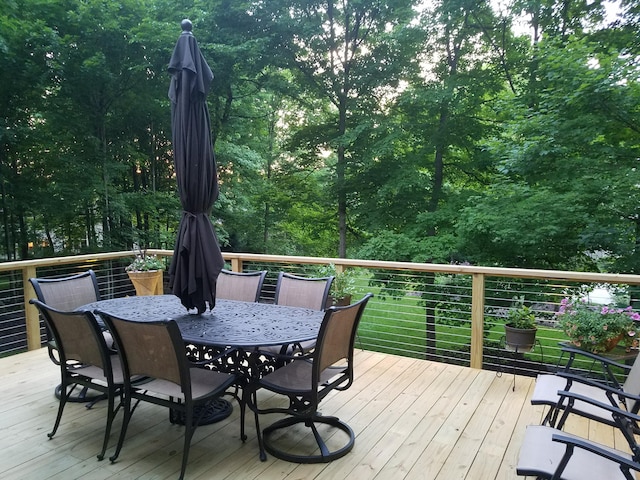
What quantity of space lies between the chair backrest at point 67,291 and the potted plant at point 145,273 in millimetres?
1327

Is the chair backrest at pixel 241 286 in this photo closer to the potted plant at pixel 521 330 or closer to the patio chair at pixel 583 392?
the potted plant at pixel 521 330

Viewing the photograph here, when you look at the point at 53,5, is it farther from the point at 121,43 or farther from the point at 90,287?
the point at 90,287

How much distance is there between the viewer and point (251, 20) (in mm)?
9500

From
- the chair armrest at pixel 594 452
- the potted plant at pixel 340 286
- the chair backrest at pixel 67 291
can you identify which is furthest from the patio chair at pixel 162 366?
the potted plant at pixel 340 286

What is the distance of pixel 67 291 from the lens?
3574mm

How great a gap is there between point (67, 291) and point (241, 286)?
1.41 m

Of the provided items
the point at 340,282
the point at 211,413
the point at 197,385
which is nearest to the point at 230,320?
the point at 197,385

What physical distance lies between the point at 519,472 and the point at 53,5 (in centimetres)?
1001

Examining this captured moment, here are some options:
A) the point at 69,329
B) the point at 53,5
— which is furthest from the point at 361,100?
the point at 69,329

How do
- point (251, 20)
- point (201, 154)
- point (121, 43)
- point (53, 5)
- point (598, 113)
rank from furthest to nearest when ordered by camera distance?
point (251, 20) < point (121, 43) < point (53, 5) < point (598, 113) < point (201, 154)

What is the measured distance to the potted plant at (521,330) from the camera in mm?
3486

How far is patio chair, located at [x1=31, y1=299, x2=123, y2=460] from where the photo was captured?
97.1 inches

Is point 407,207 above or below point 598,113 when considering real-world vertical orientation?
below

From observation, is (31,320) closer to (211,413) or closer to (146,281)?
(146,281)
